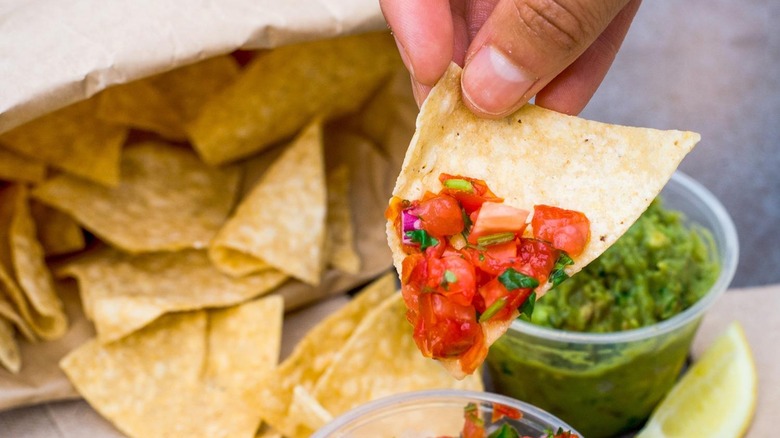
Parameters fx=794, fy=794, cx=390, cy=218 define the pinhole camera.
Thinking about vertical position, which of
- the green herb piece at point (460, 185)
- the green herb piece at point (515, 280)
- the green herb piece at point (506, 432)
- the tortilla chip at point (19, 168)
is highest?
the green herb piece at point (460, 185)

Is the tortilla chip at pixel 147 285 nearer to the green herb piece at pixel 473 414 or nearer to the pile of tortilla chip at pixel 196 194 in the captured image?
the pile of tortilla chip at pixel 196 194

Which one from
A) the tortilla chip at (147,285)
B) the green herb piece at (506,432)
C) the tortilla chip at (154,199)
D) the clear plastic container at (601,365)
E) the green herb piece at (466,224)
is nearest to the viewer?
the green herb piece at (466,224)

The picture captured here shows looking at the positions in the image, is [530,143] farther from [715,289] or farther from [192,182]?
[192,182]

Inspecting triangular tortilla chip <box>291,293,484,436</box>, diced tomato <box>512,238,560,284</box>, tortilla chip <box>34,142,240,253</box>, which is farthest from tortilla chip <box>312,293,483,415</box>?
diced tomato <box>512,238,560,284</box>

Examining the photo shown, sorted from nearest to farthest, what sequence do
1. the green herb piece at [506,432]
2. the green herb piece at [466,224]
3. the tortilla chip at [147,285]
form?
the green herb piece at [466,224] < the green herb piece at [506,432] < the tortilla chip at [147,285]

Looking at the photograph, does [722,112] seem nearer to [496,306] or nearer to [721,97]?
[721,97]

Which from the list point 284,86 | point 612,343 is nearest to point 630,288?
point 612,343

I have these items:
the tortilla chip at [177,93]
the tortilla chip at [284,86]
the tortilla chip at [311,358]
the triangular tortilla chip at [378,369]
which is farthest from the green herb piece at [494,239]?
the tortilla chip at [177,93]
